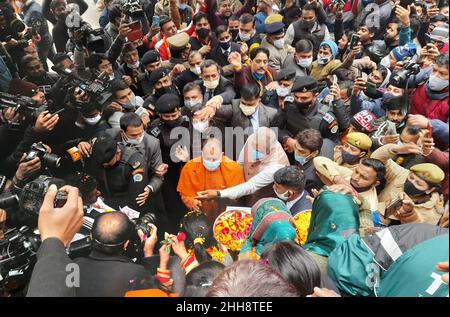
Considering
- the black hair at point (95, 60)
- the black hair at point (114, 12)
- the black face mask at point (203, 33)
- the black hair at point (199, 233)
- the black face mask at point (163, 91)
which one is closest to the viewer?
the black hair at point (199, 233)

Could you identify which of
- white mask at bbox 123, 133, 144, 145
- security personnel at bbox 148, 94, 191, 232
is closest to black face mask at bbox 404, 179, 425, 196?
security personnel at bbox 148, 94, 191, 232

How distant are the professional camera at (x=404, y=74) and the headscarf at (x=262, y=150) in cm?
126

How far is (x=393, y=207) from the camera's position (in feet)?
7.60

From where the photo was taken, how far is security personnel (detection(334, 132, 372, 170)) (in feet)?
9.11

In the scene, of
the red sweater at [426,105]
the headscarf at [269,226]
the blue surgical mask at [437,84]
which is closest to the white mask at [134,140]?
the headscarf at [269,226]

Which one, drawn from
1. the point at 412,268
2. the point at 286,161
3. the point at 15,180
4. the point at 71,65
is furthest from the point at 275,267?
the point at 71,65

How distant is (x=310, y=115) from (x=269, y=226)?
1644mm

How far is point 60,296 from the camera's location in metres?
1.34

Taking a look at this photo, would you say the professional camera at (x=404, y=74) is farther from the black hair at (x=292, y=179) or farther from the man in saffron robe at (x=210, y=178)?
the man in saffron robe at (x=210, y=178)

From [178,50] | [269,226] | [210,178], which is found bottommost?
[210,178]

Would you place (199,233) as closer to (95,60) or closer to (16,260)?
(16,260)

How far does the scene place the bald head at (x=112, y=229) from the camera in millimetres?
1932

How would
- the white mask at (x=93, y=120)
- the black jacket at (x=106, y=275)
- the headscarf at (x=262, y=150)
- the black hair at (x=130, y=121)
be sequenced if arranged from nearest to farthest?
1. the black jacket at (x=106, y=275)
2. the headscarf at (x=262, y=150)
3. the black hair at (x=130, y=121)
4. the white mask at (x=93, y=120)

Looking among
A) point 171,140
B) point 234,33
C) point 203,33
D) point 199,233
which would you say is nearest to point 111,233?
point 199,233
